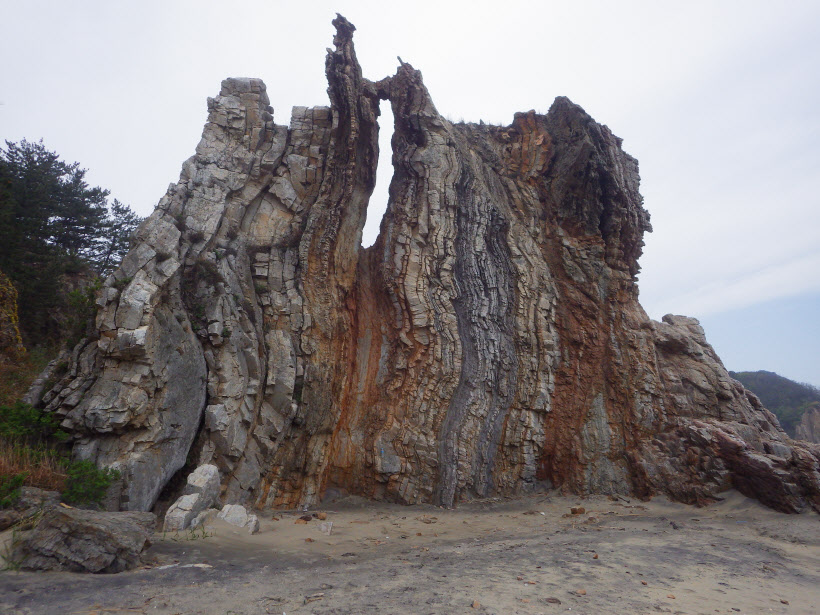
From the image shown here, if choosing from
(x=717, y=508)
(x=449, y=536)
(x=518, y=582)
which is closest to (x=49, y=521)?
(x=518, y=582)

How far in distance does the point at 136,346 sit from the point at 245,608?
17.5 ft

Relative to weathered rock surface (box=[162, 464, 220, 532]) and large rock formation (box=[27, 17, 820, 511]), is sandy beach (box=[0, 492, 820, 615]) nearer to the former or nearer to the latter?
weathered rock surface (box=[162, 464, 220, 532])

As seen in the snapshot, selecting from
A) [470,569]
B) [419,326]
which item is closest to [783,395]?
[419,326]

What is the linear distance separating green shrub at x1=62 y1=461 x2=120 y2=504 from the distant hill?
1539 inches

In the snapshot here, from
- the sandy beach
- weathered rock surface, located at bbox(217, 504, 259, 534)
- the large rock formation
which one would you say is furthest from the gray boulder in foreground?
the large rock formation

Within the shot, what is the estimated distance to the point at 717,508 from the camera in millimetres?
10531

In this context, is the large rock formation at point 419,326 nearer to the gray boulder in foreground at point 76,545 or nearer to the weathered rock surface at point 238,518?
the weathered rock surface at point 238,518

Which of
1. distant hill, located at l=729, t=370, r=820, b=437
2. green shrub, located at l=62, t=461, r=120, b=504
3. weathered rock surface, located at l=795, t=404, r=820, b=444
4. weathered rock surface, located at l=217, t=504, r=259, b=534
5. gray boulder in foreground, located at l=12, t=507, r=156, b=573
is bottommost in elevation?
weathered rock surface, located at l=217, t=504, r=259, b=534

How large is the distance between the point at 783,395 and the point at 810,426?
1270 cm

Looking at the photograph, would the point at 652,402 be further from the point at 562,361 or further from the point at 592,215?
the point at 592,215

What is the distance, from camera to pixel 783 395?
154 ft

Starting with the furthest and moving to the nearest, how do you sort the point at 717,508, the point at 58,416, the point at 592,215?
1. the point at 592,215
2. the point at 717,508
3. the point at 58,416

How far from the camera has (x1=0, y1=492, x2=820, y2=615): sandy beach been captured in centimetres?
484

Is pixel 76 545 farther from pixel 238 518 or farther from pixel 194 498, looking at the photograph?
pixel 238 518
